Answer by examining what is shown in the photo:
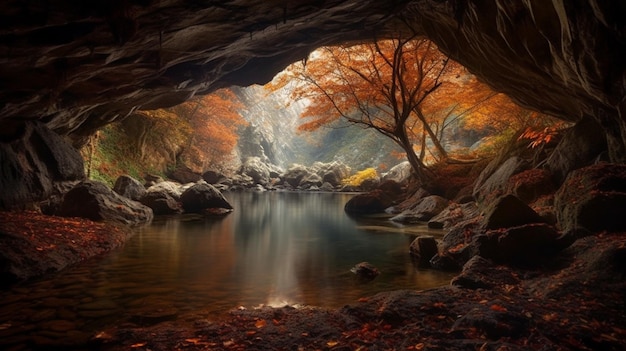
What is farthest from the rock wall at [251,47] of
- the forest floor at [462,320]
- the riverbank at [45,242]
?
the forest floor at [462,320]

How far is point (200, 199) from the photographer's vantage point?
52.4ft

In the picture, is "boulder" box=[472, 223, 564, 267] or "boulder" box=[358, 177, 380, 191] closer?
"boulder" box=[472, 223, 564, 267]

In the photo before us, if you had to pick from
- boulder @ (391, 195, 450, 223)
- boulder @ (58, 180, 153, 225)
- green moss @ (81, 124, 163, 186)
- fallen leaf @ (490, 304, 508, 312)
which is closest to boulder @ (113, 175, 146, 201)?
green moss @ (81, 124, 163, 186)

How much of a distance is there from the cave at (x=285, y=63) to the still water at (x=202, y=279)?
1412 millimetres

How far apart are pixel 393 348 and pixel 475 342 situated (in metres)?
0.74

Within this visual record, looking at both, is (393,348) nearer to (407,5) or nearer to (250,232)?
(250,232)

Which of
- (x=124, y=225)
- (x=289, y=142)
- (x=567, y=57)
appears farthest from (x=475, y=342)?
(x=289, y=142)

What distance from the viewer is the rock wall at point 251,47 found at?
16.4 feet

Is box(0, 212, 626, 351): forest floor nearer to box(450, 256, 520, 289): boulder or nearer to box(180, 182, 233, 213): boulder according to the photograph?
box(450, 256, 520, 289): boulder

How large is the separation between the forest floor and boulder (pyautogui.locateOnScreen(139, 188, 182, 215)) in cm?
1090

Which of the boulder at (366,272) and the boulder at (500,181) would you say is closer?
the boulder at (366,272)

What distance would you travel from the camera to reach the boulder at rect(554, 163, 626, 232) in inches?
227

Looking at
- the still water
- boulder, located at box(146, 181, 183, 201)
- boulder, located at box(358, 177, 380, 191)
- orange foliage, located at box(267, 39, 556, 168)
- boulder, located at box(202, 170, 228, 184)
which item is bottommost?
the still water

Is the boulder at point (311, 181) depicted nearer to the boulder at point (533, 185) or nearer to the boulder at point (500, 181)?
the boulder at point (500, 181)
